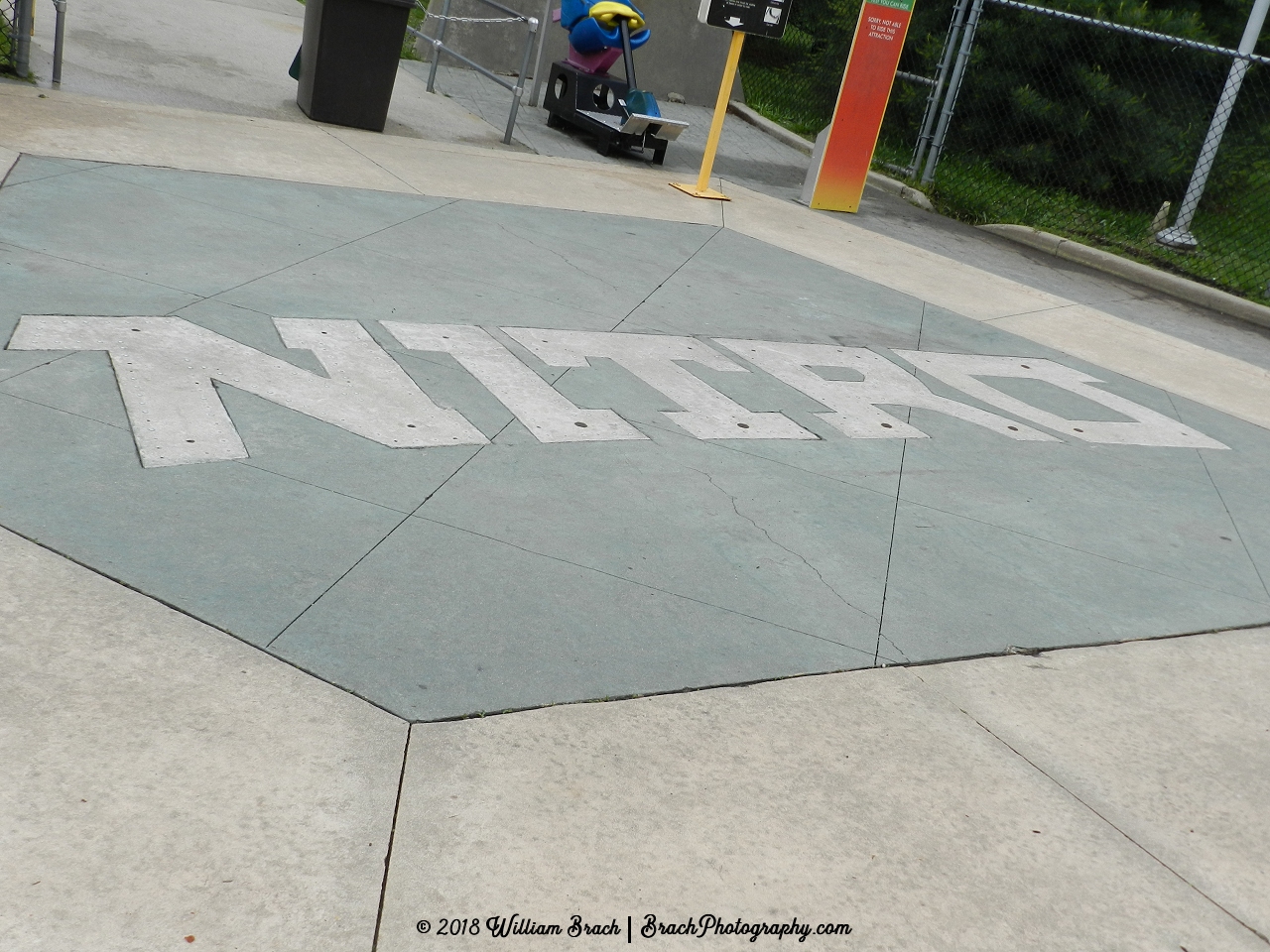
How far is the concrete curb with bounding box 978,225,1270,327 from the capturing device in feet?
35.9

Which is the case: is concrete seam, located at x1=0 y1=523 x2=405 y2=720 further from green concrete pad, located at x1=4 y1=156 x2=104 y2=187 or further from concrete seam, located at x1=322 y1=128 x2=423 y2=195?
concrete seam, located at x1=322 y1=128 x2=423 y2=195

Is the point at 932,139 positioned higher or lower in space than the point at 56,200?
higher

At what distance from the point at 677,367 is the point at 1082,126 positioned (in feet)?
34.7

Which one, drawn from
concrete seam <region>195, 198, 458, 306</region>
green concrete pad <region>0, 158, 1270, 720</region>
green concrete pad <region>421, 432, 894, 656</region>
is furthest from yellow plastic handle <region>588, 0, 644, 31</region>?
green concrete pad <region>421, 432, 894, 656</region>

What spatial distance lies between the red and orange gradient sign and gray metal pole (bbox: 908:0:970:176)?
6.53ft

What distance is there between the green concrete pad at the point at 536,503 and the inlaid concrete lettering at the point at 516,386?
79 millimetres

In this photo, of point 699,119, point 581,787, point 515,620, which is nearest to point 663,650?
point 515,620

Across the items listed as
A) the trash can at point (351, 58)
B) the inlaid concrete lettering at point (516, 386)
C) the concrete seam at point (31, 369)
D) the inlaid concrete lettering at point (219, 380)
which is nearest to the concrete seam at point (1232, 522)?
the inlaid concrete lettering at point (516, 386)

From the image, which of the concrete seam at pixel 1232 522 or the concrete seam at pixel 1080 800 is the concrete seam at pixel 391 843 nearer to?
the concrete seam at pixel 1080 800

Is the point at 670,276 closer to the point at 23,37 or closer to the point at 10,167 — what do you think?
the point at 10,167

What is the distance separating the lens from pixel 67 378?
175 inches

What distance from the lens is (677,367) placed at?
621 centimetres

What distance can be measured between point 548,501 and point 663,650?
1.00m

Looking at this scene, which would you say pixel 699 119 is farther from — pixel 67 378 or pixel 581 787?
pixel 581 787
